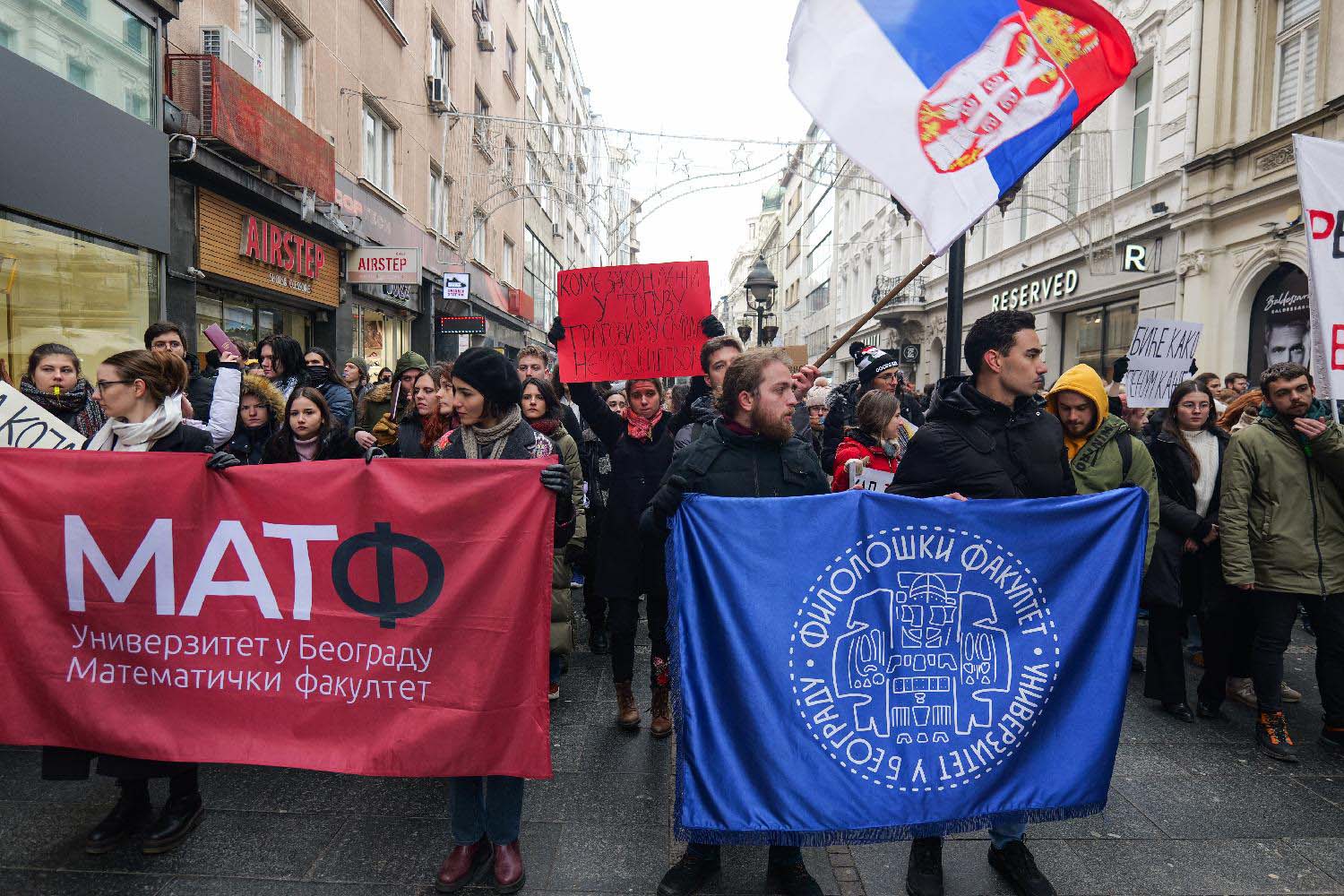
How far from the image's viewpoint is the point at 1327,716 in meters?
4.16

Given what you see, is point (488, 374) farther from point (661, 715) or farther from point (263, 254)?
point (263, 254)

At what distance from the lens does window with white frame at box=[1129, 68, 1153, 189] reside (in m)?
16.4

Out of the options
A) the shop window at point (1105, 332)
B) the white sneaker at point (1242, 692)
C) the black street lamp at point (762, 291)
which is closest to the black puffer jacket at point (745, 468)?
the white sneaker at point (1242, 692)

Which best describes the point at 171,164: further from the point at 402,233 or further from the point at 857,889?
the point at 857,889

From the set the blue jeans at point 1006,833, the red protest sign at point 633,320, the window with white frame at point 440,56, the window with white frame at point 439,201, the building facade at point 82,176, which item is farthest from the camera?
the window with white frame at point 439,201

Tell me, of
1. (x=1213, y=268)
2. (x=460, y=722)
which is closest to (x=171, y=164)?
(x=460, y=722)

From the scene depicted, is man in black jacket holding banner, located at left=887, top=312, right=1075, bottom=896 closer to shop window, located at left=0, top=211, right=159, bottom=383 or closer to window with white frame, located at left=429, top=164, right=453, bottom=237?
shop window, located at left=0, top=211, right=159, bottom=383

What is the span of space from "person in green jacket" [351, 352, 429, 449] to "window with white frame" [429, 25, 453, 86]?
14.4 metres

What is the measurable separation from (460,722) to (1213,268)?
15.4 metres

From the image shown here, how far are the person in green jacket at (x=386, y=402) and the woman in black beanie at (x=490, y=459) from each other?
245 centimetres

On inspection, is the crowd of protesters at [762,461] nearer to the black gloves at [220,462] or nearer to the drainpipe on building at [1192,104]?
the black gloves at [220,462]

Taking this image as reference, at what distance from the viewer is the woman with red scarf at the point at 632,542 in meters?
4.27

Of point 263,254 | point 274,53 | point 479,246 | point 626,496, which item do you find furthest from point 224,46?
point 479,246

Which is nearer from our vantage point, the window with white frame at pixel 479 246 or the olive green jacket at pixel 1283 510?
the olive green jacket at pixel 1283 510
